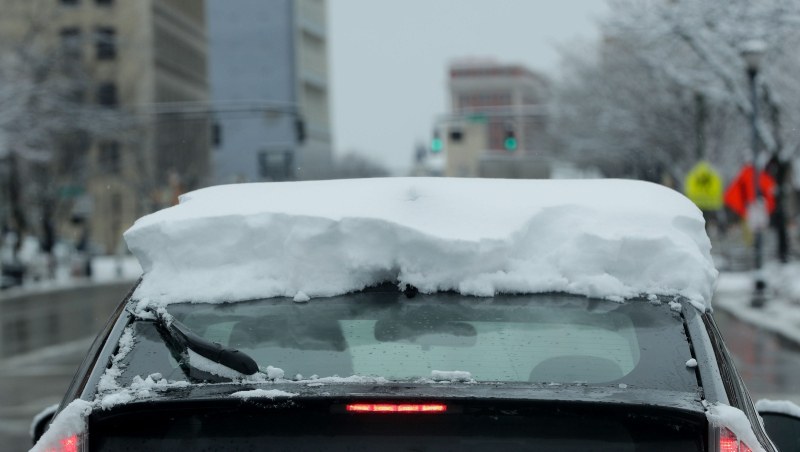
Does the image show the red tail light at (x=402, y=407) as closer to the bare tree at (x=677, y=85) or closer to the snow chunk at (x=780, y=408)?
the snow chunk at (x=780, y=408)

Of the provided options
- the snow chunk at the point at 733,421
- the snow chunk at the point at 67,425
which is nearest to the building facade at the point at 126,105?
the snow chunk at the point at 67,425

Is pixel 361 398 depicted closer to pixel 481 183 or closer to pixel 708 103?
pixel 481 183

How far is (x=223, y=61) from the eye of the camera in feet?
392

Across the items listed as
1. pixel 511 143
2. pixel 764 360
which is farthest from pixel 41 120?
pixel 764 360

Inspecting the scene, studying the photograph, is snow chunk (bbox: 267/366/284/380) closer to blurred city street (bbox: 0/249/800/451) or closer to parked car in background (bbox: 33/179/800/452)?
parked car in background (bbox: 33/179/800/452)

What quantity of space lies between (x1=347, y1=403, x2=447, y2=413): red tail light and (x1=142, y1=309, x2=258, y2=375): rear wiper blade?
0.35 m

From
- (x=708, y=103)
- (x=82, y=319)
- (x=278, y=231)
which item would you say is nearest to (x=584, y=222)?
(x=278, y=231)

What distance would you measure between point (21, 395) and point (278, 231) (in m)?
11.3

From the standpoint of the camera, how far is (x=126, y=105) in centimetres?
6706

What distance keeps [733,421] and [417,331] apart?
845 millimetres

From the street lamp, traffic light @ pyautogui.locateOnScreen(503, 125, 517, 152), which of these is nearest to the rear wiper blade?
the street lamp

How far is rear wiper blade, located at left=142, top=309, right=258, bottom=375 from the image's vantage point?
10.6ft

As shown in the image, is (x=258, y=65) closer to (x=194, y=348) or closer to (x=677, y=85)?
(x=677, y=85)

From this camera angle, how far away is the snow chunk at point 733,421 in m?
2.98
